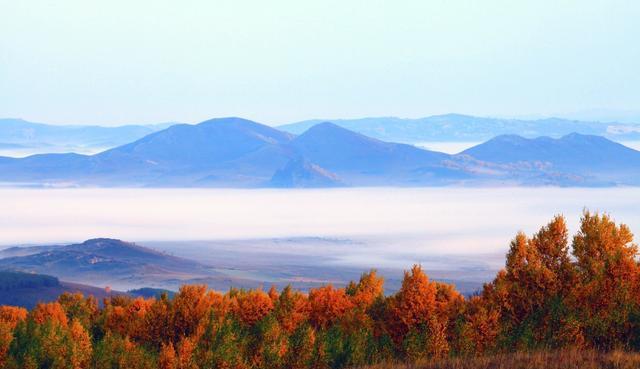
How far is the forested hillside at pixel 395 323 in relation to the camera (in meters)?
48.8

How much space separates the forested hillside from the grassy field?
17.9 ft

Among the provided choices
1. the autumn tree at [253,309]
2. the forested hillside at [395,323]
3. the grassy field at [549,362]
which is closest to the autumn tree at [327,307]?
the forested hillside at [395,323]

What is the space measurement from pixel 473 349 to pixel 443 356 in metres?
1.98

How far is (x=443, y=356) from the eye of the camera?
50.8m

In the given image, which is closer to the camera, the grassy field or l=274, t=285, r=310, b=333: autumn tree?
the grassy field

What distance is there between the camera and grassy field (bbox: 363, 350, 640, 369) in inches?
1513

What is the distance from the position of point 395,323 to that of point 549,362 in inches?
733

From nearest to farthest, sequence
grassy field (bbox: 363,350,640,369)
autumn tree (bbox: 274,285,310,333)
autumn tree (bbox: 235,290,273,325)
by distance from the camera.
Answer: grassy field (bbox: 363,350,640,369) < autumn tree (bbox: 274,285,310,333) < autumn tree (bbox: 235,290,273,325)

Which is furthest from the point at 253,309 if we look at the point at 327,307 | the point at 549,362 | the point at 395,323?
the point at 549,362

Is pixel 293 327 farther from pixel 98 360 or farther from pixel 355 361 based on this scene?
pixel 98 360

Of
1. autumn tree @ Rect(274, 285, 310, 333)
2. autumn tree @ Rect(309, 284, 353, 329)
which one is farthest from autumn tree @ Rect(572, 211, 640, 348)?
autumn tree @ Rect(274, 285, 310, 333)

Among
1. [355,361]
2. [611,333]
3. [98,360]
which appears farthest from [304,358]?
[611,333]

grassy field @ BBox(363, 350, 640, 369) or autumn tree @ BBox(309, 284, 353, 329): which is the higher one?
autumn tree @ BBox(309, 284, 353, 329)

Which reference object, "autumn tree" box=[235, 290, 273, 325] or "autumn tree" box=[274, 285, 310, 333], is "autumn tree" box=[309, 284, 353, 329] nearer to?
"autumn tree" box=[274, 285, 310, 333]
